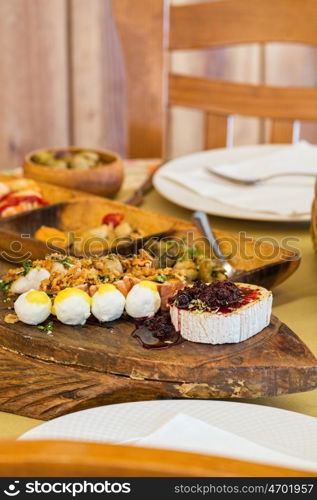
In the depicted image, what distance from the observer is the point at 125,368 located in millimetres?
823

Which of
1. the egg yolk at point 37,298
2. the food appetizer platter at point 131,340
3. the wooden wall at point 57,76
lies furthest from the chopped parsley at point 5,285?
the wooden wall at point 57,76

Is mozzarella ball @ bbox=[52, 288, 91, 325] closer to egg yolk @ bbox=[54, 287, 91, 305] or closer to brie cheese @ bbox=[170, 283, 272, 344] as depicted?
egg yolk @ bbox=[54, 287, 91, 305]

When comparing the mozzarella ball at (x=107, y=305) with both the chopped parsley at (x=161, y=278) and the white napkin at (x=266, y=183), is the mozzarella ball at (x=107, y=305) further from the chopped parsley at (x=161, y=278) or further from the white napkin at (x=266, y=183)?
the white napkin at (x=266, y=183)

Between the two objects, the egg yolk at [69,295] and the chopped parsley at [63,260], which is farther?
the chopped parsley at [63,260]

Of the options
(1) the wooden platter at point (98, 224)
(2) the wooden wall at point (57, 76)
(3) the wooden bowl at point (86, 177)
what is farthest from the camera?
(2) the wooden wall at point (57, 76)

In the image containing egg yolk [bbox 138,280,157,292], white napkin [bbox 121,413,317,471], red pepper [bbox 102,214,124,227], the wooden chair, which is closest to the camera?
the wooden chair

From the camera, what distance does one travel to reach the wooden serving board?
0.81 m

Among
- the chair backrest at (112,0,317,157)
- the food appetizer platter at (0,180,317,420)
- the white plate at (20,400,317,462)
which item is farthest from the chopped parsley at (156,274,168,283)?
the chair backrest at (112,0,317,157)

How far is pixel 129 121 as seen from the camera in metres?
2.24

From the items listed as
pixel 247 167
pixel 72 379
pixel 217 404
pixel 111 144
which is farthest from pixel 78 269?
pixel 111 144

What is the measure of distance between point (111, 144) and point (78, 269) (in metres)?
2.37

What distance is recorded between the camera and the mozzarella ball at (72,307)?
0.88m

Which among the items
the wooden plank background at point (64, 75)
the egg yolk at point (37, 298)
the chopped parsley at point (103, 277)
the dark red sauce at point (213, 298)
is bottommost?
the wooden plank background at point (64, 75)

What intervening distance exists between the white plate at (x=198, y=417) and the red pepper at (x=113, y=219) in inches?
22.6
